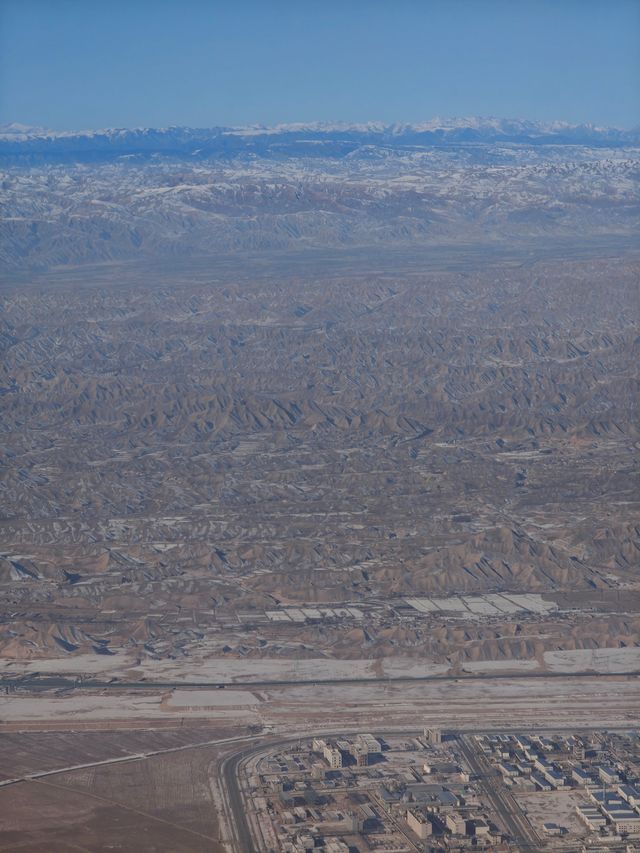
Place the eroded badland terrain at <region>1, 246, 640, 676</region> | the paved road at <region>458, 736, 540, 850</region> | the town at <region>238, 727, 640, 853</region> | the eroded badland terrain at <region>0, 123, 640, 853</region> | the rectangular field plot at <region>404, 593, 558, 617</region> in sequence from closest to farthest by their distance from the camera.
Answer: the town at <region>238, 727, 640, 853</region> → the paved road at <region>458, 736, 540, 850</region> → the eroded badland terrain at <region>0, 123, 640, 853</region> → the eroded badland terrain at <region>1, 246, 640, 676</region> → the rectangular field plot at <region>404, 593, 558, 617</region>

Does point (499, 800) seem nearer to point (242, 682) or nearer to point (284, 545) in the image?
point (242, 682)

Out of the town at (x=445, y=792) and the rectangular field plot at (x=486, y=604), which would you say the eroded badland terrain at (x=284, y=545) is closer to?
the rectangular field plot at (x=486, y=604)

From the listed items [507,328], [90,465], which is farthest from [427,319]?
[90,465]

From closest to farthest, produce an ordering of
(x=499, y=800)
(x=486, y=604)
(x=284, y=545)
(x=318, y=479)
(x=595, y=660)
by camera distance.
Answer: (x=499, y=800), (x=595, y=660), (x=486, y=604), (x=284, y=545), (x=318, y=479)

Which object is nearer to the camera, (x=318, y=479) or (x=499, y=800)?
(x=499, y=800)

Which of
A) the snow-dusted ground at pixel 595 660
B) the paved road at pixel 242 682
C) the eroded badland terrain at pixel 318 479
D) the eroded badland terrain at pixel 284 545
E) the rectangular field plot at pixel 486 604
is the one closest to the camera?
the eroded badland terrain at pixel 284 545

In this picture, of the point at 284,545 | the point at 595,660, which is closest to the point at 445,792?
the point at 595,660

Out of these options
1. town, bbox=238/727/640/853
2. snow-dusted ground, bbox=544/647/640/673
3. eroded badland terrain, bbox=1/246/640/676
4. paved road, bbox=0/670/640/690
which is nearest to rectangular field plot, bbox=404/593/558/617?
eroded badland terrain, bbox=1/246/640/676

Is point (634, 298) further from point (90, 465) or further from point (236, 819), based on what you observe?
point (236, 819)

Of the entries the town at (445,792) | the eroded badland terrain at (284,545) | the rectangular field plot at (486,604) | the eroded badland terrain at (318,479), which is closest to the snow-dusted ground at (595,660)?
the eroded badland terrain at (284,545)

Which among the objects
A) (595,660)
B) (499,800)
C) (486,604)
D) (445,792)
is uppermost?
(445,792)

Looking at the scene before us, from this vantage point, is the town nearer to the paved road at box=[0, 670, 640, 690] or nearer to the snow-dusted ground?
the paved road at box=[0, 670, 640, 690]
